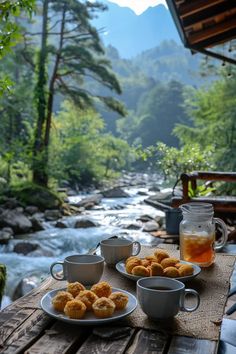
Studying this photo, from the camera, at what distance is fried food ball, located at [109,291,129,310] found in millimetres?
1015

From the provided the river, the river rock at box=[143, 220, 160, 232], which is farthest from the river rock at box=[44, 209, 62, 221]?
the river rock at box=[143, 220, 160, 232]

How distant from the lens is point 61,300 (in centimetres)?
101

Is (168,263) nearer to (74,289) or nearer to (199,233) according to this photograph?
(199,233)

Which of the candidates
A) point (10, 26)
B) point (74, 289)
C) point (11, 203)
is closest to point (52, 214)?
point (11, 203)

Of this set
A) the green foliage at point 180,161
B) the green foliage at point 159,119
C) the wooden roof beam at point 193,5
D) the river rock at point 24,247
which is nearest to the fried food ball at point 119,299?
the wooden roof beam at point 193,5

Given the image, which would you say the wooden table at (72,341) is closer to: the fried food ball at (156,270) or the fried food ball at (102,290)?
the fried food ball at (102,290)

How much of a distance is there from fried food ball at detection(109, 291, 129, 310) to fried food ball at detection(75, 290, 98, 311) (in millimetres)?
43

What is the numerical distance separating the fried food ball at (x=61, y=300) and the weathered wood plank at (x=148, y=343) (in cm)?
20

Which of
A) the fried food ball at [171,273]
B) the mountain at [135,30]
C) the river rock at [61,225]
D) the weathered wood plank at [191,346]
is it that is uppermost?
the mountain at [135,30]

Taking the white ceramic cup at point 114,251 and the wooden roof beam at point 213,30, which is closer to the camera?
the white ceramic cup at point 114,251

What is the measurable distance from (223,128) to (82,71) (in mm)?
3932

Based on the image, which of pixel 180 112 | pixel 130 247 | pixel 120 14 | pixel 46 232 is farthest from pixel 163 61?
pixel 130 247

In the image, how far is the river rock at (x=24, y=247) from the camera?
5594 mm

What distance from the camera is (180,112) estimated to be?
3181 cm
